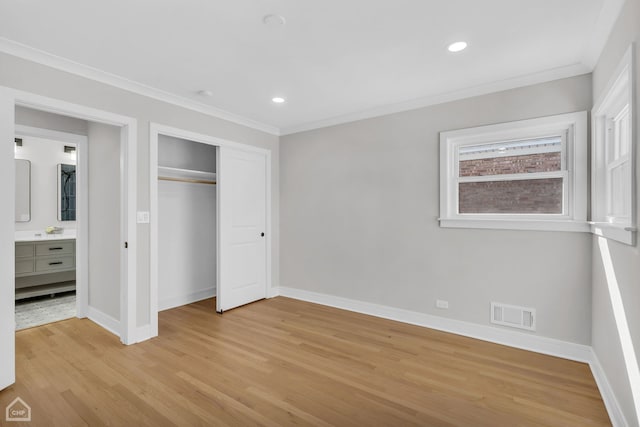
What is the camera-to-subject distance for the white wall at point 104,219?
3301 millimetres

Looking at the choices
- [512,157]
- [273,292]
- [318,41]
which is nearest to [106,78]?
[318,41]

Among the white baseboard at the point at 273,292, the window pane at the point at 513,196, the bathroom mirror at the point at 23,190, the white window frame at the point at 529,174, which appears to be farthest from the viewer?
the bathroom mirror at the point at 23,190

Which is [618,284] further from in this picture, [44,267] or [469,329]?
[44,267]

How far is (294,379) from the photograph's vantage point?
240cm

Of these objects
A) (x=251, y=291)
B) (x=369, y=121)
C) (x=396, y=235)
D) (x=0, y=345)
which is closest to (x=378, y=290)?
→ (x=396, y=235)

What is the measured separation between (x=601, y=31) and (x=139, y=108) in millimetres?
3784

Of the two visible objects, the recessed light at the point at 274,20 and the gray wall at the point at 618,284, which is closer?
the gray wall at the point at 618,284

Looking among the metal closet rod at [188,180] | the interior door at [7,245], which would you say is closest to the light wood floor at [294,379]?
the interior door at [7,245]

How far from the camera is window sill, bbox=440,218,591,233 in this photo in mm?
2693

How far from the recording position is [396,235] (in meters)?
3.69

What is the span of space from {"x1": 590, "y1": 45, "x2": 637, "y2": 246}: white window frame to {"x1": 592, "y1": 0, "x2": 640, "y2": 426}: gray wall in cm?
6

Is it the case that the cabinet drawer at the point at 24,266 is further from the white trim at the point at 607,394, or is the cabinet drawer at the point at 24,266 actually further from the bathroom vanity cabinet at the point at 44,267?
the white trim at the point at 607,394

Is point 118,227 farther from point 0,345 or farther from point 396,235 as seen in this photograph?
point 396,235

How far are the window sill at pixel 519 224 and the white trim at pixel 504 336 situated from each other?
0.98 metres
